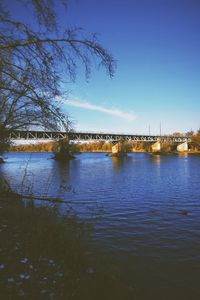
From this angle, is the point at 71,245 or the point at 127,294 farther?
the point at 71,245

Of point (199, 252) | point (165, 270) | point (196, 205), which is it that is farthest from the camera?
point (196, 205)

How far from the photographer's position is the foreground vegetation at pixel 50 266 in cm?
496

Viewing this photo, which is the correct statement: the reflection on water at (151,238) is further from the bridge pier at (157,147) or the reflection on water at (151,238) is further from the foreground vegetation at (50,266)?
the bridge pier at (157,147)

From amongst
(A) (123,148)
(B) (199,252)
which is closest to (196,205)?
(B) (199,252)

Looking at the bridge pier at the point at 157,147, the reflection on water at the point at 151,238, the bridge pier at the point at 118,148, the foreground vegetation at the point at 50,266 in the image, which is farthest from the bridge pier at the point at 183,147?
the foreground vegetation at the point at 50,266

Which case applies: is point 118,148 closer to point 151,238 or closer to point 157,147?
point 157,147

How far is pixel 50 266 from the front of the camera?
5.93m

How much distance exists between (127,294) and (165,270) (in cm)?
227

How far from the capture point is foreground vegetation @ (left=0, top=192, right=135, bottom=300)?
4.96 m

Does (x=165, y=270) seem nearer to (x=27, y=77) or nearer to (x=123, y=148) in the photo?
(x=27, y=77)

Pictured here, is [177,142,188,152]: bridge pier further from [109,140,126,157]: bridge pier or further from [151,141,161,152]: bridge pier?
[109,140,126,157]: bridge pier

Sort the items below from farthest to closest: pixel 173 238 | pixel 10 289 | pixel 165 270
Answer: pixel 173 238
pixel 165 270
pixel 10 289

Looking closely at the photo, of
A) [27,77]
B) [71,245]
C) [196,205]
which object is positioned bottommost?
[196,205]

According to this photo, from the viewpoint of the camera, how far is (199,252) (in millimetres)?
9016
